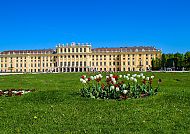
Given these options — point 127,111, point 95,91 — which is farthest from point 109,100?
point 127,111

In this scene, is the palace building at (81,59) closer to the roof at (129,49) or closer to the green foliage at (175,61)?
the roof at (129,49)

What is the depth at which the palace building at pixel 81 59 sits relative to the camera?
12444cm

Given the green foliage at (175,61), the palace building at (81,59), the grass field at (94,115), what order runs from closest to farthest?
the grass field at (94,115) → the green foliage at (175,61) → the palace building at (81,59)

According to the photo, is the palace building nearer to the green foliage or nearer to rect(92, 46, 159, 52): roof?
rect(92, 46, 159, 52): roof

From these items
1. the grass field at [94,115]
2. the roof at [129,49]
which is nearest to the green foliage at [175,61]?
the roof at [129,49]

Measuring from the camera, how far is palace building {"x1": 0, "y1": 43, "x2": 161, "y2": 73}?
124 m

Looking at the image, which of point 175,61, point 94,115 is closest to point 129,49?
point 175,61

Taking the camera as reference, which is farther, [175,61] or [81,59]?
[81,59]

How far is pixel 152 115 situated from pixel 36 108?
3.67m

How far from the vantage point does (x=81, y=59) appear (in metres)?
127

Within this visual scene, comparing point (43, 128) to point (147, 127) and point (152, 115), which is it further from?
point (152, 115)

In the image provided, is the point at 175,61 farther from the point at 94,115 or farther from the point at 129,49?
the point at 94,115

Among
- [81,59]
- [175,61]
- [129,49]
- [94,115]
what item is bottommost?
[94,115]

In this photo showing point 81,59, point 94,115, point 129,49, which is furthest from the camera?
point 81,59
